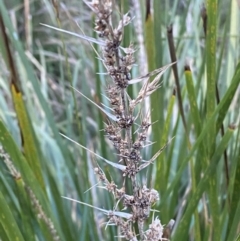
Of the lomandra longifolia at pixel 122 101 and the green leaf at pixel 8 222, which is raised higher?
the lomandra longifolia at pixel 122 101

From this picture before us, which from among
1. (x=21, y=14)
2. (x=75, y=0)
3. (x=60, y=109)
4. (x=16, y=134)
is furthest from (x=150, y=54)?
(x=21, y=14)

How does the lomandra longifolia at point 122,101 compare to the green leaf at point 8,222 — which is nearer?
the lomandra longifolia at point 122,101

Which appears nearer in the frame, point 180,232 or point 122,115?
point 122,115

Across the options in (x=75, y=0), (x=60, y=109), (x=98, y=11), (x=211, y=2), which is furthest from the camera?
(x=75, y=0)

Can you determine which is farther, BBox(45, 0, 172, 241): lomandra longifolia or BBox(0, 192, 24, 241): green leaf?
BBox(0, 192, 24, 241): green leaf

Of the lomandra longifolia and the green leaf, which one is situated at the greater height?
the lomandra longifolia

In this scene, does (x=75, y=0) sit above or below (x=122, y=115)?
above

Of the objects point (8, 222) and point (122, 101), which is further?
point (8, 222)

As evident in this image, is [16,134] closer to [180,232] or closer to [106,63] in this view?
[180,232]

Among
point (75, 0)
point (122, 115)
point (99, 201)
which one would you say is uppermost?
point (75, 0)

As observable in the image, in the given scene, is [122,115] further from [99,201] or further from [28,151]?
[99,201]

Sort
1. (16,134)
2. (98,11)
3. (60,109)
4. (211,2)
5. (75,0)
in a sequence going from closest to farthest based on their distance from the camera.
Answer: (98,11)
(211,2)
(16,134)
(60,109)
(75,0)
